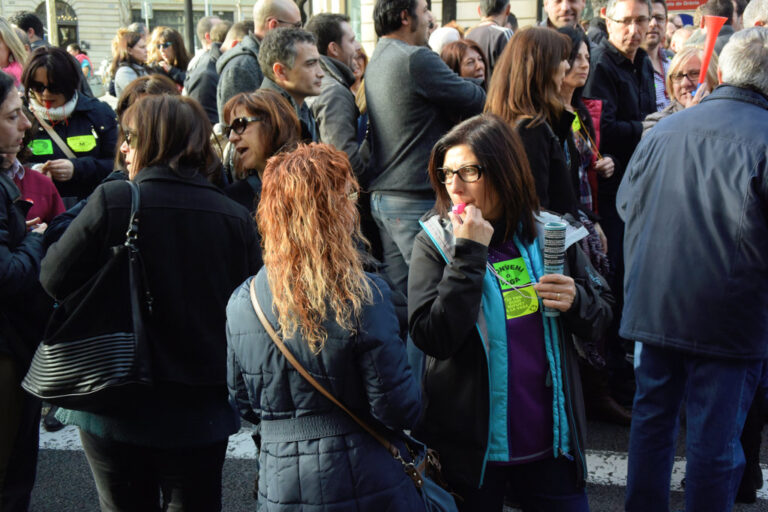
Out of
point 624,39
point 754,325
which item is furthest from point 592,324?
point 624,39

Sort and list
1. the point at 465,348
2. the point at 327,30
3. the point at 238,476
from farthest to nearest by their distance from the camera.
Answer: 1. the point at 327,30
2. the point at 238,476
3. the point at 465,348

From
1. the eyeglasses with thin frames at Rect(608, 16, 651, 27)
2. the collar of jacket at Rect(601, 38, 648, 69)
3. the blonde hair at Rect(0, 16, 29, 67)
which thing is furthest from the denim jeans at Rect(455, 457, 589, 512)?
the blonde hair at Rect(0, 16, 29, 67)

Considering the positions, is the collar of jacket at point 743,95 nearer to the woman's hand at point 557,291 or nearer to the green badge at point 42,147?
the woman's hand at point 557,291

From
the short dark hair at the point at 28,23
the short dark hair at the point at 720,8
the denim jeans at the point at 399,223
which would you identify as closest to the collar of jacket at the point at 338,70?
the denim jeans at the point at 399,223

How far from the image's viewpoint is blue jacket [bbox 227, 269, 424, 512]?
1983mm

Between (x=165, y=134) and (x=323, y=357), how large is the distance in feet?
3.48

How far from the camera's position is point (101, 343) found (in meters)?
2.37

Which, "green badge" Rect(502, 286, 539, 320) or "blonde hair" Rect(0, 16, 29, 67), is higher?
"blonde hair" Rect(0, 16, 29, 67)

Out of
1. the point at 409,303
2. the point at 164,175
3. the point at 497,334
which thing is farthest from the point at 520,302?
the point at 164,175

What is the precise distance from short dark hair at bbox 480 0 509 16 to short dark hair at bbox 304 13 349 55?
1.44 metres

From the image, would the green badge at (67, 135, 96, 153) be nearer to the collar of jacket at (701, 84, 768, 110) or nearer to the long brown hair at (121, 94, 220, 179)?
the long brown hair at (121, 94, 220, 179)

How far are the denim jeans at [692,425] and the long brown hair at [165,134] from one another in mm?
1980

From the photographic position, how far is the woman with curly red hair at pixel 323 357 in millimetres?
1984

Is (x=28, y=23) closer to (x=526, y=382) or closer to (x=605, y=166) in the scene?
(x=605, y=166)
